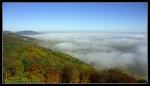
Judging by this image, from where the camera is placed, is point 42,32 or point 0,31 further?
point 42,32

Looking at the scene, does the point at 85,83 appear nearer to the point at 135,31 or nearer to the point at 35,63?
the point at 35,63

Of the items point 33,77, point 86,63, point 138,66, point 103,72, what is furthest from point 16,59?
point 138,66

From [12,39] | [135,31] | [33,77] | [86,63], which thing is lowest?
[33,77]

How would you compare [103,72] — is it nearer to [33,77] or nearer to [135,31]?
[135,31]

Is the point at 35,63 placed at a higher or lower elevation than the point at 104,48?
lower

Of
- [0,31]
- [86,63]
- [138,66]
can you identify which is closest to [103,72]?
[86,63]

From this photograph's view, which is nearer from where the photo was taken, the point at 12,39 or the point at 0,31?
the point at 0,31
